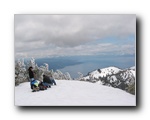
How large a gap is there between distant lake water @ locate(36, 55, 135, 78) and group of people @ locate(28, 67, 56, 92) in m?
0.13

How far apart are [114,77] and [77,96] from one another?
0.48 m

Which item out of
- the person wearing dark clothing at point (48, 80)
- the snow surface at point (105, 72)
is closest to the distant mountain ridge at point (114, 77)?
the snow surface at point (105, 72)

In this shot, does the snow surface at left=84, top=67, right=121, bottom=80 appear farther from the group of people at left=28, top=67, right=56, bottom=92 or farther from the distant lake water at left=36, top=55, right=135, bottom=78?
the group of people at left=28, top=67, right=56, bottom=92

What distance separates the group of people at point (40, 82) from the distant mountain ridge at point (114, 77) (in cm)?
36

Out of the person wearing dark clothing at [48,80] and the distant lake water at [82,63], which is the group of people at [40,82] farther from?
the distant lake water at [82,63]

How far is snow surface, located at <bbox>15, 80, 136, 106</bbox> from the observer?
362cm

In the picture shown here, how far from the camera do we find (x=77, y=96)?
364 centimetres

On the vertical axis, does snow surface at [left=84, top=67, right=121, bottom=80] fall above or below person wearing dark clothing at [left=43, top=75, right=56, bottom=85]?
above

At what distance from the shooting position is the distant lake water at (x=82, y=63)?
3.64 m

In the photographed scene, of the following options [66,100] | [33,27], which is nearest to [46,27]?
[33,27]

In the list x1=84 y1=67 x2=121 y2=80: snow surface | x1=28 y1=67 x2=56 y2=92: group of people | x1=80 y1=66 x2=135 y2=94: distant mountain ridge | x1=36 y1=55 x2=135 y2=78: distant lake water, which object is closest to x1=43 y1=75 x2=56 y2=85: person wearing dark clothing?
x1=28 y1=67 x2=56 y2=92: group of people

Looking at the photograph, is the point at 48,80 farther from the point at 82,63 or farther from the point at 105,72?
the point at 105,72
